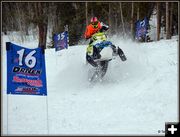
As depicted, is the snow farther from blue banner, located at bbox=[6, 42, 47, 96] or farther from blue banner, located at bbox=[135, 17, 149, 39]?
blue banner, located at bbox=[135, 17, 149, 39]

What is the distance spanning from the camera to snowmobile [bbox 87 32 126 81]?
1334cm

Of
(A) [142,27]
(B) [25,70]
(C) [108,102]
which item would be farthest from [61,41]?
(B) [25,70]

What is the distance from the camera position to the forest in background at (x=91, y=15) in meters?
29.0

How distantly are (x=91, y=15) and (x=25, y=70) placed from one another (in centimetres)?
2479

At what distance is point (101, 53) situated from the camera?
43.7 ft

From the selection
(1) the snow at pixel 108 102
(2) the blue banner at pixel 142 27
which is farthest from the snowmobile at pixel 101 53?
(2) the blue banner at pixel 142 27

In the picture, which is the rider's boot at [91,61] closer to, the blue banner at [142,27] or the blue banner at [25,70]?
the blue banner at [25,70]

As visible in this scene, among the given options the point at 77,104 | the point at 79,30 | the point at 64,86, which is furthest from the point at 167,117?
the point at 79,30

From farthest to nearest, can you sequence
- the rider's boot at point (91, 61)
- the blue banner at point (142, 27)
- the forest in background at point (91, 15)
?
the forest in background at point (91, 15), the blue banner at point (142, 27), the rider's boot at point (91, 61)

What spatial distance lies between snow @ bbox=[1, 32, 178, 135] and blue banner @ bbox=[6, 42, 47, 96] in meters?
0.54

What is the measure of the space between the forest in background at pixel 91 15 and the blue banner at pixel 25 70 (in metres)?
15.7

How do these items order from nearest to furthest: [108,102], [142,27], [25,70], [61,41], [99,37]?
[25,70] → [108,102] → [99,37] → [61,41] → [142,27]

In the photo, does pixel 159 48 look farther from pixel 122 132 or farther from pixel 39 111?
pixel 122 132

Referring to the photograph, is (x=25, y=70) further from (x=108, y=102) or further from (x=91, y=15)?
(x=91, y=15)
